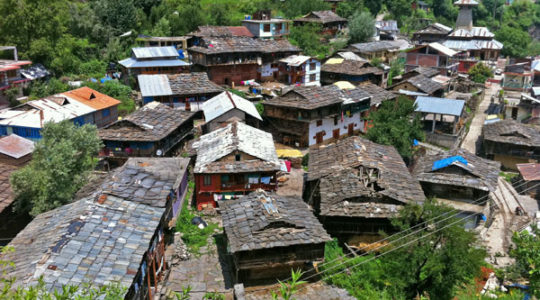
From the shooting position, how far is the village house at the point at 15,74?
4856cm

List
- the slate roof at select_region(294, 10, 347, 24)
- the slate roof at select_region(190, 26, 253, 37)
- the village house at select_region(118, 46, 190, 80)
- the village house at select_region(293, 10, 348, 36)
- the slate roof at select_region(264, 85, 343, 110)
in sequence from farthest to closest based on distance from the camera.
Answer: the slate roof at select_region(294, 10, 347, 24)
the village house at select_region(293, 10, 348, 36)
the slate roof at select_region(190, 26, 253, 37)
the village house at select_region(118, 46, 190, 80)
the slate roof at select_region(264, 85, 343, 110)

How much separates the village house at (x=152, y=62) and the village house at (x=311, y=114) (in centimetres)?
1764

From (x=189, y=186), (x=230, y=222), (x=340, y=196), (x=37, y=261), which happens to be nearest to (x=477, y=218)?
(x=340, y=196)

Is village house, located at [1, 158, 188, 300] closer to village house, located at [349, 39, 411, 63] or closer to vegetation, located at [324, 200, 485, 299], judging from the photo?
vegetation, located at [324, 200, 485, 299]

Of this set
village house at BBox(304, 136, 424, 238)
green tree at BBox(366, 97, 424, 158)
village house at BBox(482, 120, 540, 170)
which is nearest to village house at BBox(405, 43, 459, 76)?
village house at BBox(482, 120, 540, 170)

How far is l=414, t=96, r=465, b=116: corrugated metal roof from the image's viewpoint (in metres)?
53.4

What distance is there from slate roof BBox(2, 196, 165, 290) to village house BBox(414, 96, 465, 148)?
39.9 m

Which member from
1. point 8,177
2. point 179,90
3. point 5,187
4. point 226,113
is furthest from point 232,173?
point 179,90

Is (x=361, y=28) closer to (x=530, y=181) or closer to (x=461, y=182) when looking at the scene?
(x=530, y=181)

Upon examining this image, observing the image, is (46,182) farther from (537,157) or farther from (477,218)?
(537,157)

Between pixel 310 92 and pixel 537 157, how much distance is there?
2552 centimetres

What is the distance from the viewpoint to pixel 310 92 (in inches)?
1922

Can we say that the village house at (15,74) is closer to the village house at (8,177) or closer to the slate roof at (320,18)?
the village house at (8,177)

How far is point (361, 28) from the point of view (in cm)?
8750
